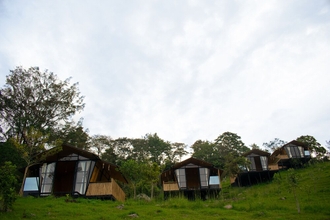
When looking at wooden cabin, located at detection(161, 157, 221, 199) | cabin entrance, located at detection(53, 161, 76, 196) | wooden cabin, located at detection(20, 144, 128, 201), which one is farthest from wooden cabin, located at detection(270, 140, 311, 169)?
cabin entrance, located at detection(53, 161, 76, 196)

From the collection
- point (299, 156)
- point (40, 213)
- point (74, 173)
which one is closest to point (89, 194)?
point (74, 173)

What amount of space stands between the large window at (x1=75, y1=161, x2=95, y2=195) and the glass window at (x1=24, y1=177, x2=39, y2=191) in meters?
3.66

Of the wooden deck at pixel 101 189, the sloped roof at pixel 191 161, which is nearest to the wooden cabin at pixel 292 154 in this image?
the sloped roof at pixel 191 161

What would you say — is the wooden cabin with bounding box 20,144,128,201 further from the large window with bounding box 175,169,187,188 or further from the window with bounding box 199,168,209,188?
the window with bounding box 199,168,209,188

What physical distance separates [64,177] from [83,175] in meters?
1.83

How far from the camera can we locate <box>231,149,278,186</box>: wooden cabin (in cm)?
3497

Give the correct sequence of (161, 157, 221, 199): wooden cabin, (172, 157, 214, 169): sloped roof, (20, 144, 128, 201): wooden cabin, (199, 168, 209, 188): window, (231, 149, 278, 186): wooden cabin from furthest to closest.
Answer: (231, 149, 278, 186): wooden cabin → (172, 157, 214, 169): sloped roof → (199, 168, 209, 188): window → (161, 157, 221, 199): wooden cabin → (20, 144, 128, 201): wooden cabin

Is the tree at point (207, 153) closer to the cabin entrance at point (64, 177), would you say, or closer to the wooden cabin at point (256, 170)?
the wooden cabin at point (256, 170)

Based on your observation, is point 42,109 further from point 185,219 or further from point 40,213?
point 185,219

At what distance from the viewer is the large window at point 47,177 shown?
20016mm

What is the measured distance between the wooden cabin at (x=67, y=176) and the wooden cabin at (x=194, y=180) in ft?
24.6

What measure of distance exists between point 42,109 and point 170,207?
21.1m

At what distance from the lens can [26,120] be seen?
85.9ft

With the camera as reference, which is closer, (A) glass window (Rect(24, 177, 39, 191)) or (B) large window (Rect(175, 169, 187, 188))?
(A) glass window (Rect(24, 177, 39, 191))
